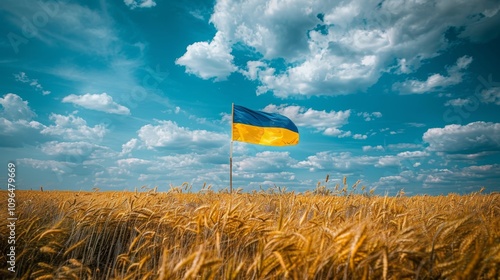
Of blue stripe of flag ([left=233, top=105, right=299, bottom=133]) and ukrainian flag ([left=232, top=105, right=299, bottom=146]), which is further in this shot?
blue stripe of flag ([left=233, top=105, right=299, bottom=133])

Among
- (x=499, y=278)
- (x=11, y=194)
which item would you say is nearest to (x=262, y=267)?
(x=499, y=278)

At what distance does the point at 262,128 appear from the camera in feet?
48.9

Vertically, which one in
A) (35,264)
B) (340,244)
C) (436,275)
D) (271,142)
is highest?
(271,142)

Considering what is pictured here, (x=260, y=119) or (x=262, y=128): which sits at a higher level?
(x=260, y=119)

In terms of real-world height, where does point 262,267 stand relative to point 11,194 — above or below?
below

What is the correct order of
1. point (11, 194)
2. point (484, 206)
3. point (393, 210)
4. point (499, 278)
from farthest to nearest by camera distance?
point (484, 206) → point (393, 210) → point (11, 194) → point (499, 278)

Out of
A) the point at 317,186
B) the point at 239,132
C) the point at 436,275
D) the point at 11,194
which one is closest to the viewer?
the point at 436,275

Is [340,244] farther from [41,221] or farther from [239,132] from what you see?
[239,132]

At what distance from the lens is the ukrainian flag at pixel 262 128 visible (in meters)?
13.9

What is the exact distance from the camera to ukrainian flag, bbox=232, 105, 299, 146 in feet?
45.7

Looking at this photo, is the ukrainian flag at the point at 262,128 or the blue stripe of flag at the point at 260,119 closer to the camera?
the ukrainian flag at the point at 262,128

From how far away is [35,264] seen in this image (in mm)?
2795

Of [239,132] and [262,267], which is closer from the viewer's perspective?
[262,267]

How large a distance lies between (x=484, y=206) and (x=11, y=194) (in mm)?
7818
